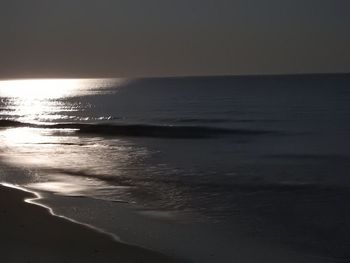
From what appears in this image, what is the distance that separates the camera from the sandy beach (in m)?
8.39

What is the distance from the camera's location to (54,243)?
9.19 meters

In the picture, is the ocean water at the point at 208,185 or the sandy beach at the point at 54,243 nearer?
the sandy beach at the point at 54,243

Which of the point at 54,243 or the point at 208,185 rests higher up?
the point at 54,243

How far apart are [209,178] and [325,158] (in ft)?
21.9

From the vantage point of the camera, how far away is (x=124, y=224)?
1069 centimetres

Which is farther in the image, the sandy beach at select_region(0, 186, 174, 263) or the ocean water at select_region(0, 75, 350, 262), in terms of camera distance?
the ocean water at select_region(0, 75, 350, 262)

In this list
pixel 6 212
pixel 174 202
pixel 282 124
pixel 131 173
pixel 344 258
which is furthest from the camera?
pixel 282 124

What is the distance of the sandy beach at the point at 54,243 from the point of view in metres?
8.39

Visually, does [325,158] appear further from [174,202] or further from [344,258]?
[344,258]

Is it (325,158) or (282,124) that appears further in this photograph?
(282,124)

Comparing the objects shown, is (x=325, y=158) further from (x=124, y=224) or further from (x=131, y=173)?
(x=124, y=224)

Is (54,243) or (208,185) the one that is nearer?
(54,243)

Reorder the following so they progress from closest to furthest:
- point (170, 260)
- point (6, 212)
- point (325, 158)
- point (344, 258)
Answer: point (170, 260)
point (344, 258)
point (6, 212)
point (325, 158)

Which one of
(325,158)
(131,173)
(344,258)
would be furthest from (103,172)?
(344,258)
